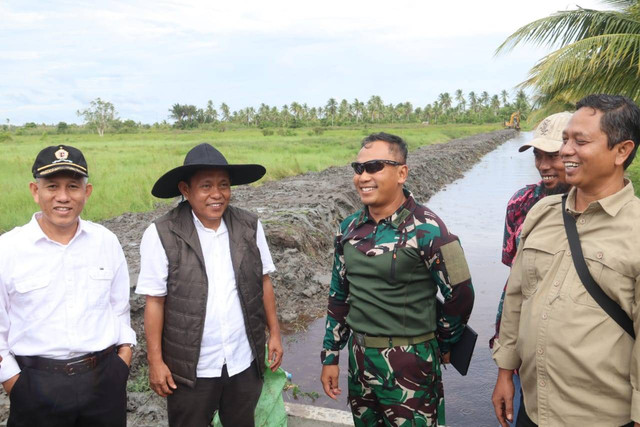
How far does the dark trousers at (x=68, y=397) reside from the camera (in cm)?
214

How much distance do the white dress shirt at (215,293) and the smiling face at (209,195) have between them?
5cm

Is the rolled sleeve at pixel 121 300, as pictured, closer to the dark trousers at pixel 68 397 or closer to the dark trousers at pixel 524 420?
the dark trousers at pixel 68 397

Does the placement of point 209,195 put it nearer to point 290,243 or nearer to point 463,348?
point 463,348

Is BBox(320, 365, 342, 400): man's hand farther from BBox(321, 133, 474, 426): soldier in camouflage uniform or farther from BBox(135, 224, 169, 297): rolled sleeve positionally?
BBox(135, 224, 169, 297): rolled sleeve

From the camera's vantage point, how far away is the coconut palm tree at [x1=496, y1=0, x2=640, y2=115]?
868 centimetres

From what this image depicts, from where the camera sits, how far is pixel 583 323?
1.74m

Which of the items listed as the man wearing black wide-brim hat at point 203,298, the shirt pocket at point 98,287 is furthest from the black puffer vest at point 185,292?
the shirt pocket at point 98,287

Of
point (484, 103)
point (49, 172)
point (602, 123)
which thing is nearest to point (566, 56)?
point (602, 123)

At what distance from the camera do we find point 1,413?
3258 mm

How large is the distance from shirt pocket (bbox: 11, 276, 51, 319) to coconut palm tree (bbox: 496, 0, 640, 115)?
345 inches

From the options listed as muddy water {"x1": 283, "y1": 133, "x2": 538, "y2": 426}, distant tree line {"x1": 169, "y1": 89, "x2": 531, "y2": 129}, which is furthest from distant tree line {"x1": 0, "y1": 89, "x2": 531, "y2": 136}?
muddy water {"x1": 283, "y1": 133, "x2": 538, "y2": 426}

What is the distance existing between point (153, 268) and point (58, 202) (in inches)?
19.1

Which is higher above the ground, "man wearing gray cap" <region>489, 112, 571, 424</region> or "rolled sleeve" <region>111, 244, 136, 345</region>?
"man wearing gray cap" <region>489, 112, 571, 424</region>

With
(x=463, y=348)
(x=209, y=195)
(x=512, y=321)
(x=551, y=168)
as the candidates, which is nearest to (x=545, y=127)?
(x=551, y=168)
